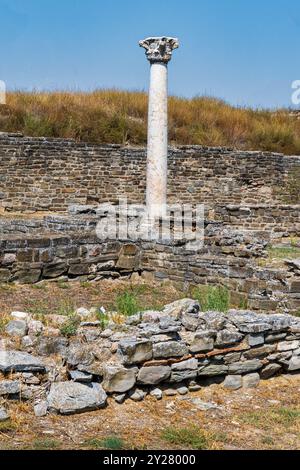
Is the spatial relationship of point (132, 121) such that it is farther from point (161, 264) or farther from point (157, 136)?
point (161, 264)

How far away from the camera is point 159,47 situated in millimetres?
13664

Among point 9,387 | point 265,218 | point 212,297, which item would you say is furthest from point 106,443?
point 265,218

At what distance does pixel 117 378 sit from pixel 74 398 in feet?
1.39

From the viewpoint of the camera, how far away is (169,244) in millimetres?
10664

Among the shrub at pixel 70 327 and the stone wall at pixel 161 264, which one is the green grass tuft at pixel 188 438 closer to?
the shrub at pixel 70 327

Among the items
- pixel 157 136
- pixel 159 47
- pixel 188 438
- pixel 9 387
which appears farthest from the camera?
pixel 157 136

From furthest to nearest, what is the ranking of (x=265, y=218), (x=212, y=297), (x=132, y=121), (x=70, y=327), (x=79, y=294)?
1. (x=132, y=121)
2. (x=265, y=218)
3. (x=79, y=294)
4. (x=212, y=297)
5. (x=70, y=327)

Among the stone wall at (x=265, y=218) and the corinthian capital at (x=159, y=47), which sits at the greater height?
the corinthian capital at (x=159, y=47)

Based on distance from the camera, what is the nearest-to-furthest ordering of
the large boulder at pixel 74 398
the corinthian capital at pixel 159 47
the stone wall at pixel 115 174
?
the large boulder at pixel 74 398, the corinthian capital at pixel 159 47, the stone wall at pixel 115 174

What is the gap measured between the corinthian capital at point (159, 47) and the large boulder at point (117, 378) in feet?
33.9

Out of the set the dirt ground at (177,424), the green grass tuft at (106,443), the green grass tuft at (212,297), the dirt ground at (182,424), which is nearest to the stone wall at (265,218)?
the green grass tuft at (212,297)

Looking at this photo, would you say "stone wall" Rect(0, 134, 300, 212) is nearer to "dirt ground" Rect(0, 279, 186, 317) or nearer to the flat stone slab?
"dirt ground" Rect(0, 279, 186, 317)

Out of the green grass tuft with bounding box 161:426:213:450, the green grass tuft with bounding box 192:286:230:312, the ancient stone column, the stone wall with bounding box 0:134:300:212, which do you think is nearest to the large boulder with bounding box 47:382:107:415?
the green grass tuft with bounding box 161:426:213:450

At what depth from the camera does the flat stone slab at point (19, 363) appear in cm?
471
